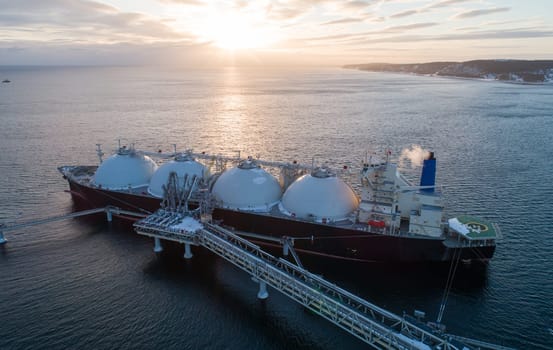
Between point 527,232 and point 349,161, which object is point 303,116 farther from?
point 527,232

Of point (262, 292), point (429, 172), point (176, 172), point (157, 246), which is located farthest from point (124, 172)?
point (429, 172)

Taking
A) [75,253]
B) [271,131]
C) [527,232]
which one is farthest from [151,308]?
[271,131]

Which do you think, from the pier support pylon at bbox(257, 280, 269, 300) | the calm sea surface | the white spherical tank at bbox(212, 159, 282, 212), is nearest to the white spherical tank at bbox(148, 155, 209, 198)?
the white spherical tank at bbox(212, 159, 282, 212)

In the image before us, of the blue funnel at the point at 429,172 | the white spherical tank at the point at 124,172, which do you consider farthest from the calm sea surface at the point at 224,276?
the blue funnel at the point at 429,172

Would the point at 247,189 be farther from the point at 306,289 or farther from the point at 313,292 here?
the point at 313,292

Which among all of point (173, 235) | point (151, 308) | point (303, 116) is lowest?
point (151, 308)

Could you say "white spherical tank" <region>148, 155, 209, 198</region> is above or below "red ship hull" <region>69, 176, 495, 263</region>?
above

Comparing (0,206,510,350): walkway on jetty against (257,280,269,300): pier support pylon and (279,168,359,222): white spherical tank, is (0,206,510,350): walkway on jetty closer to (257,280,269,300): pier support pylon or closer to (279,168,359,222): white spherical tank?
(257,280,269,300): pier support pylon
